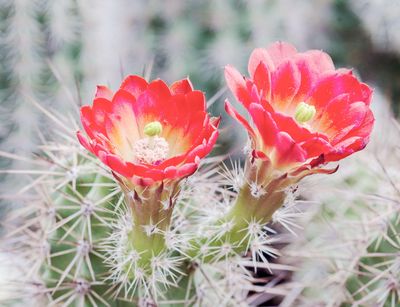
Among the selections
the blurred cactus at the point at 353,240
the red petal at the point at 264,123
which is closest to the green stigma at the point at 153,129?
the red petal at the point at 264,123

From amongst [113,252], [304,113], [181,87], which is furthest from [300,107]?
[113,252]

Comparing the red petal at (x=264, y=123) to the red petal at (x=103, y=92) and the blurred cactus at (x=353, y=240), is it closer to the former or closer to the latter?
the red petal at (x=103, y=92)

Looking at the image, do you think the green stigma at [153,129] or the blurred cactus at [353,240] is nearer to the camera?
the green stigma at [153,129]

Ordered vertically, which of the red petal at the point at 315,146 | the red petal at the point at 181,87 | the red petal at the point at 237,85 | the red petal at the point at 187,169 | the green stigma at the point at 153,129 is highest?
the red petal at the point at 237,85

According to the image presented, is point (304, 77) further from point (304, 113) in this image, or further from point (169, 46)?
point (169, 46)

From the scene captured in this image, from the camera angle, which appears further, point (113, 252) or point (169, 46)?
point (169, 46)

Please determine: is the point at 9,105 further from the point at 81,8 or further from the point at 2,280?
the point at 2,280

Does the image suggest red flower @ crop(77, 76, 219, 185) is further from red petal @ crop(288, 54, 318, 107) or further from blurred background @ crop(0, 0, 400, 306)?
blurred background @ crop(0, 0, 400, 306)

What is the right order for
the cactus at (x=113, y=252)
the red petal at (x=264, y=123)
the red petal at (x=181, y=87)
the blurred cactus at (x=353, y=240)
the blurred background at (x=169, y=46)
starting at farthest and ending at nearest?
the blurred background at (x=169, y=46)
the blurred cactus at (x=353, y=240)
the cactus at (x=113, y=252)
the red petal at (x=181, y=87)
the red petal at (x=264, y=123)
